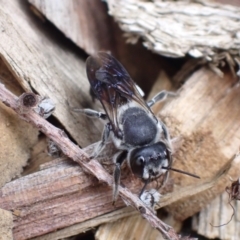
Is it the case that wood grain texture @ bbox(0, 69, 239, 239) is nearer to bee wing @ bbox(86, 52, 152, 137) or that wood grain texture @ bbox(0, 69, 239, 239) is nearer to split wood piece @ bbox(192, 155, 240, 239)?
split wood piece @ bbox(192, 155, 240, 239)

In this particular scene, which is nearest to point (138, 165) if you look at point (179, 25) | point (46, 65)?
point (46, 65)

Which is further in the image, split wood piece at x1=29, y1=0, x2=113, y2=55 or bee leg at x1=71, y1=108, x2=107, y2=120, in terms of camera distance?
split wood piece at x1=29, y1=0, x2=113, y2=55

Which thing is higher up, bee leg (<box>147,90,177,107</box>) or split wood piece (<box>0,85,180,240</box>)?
split wood piece (<box>0,85,180,240</box>)

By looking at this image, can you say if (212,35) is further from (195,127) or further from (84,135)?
(84,135)

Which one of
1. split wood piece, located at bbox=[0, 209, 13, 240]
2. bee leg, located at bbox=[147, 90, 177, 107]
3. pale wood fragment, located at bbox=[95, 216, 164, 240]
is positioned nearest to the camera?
split wood piece, located at bbox=[0, 209, 13, 240]

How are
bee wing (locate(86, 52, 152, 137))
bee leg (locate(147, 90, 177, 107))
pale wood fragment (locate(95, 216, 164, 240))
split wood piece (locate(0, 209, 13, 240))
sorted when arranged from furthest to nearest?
bee leg (locate(147, 90, 177, 107)) → bee wing (locate(86, 52, 152, 137)) → pale wood fragment (locate(95, 216, 164, 240)) → split wood piece (locate(0, 209, 13, 240))

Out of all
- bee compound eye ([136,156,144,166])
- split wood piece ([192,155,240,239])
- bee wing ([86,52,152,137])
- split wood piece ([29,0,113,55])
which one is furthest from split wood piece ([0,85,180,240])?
split wood piece ([29,0,113,55])

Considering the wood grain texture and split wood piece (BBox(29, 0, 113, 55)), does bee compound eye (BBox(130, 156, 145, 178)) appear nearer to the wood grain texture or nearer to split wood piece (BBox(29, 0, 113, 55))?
the wood grain texture

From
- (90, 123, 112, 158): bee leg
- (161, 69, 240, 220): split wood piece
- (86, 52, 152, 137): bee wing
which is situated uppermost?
(86, 52, 152, 137): bee wing
